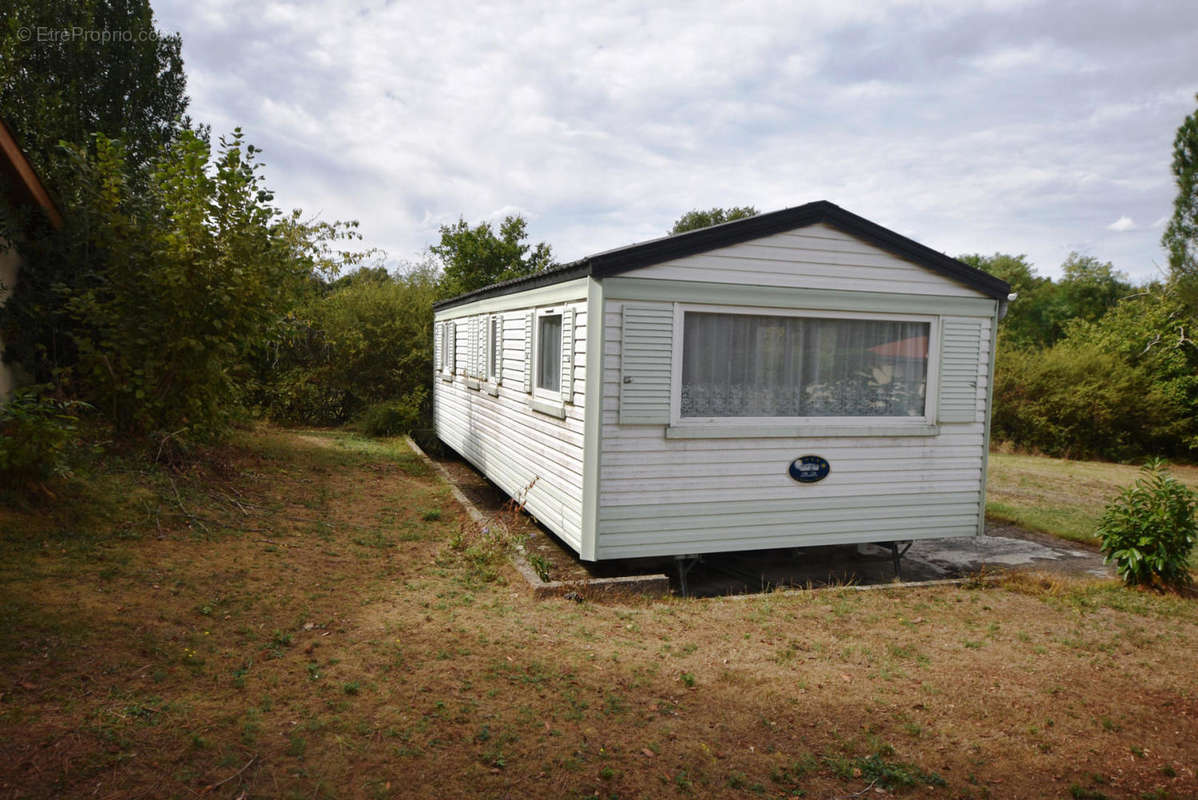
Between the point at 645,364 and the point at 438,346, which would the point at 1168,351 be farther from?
the point at 645,364

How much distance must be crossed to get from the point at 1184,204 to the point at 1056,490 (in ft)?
53.9

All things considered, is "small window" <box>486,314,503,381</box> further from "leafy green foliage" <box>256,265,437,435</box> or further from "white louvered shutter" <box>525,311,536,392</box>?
"leafy green foliage" <box>256,265,437,435</box>

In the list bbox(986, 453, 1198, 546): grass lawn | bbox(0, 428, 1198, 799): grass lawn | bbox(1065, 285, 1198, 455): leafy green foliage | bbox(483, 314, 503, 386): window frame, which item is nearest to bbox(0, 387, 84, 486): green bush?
bbox(0, 428, 1198, 799): grass lawn

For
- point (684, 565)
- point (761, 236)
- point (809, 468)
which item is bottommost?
point (684, 565)

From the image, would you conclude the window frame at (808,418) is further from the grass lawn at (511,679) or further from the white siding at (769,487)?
the grass lawn at (511,679)

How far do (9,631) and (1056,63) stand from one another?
45.6 feet

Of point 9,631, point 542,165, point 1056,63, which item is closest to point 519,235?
point 542,165

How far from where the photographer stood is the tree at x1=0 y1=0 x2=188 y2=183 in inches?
507

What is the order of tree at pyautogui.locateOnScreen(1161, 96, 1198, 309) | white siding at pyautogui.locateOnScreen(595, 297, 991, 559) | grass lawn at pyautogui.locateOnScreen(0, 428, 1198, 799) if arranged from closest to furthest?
grass lawn at pyautogui.locateOnScreen(0, 428, 1198, 799)
white siding at pyautogui.locateOnScreen(595, 297, 991, 559)
tree at pyautogui.locateOnScreen(1161, 96, 1198, 309)

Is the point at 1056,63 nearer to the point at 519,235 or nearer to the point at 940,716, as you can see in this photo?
the point at 940,716

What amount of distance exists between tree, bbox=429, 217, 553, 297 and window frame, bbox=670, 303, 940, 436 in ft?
51.6

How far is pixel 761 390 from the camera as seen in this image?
21.7ft

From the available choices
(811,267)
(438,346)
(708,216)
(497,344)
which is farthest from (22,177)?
(708,216)

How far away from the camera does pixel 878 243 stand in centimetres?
682
